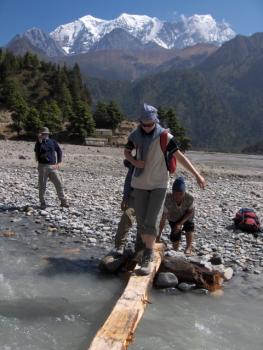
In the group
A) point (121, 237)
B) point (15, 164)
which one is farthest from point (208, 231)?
point (15, 164)

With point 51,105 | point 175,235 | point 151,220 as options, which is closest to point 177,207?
point 175,235

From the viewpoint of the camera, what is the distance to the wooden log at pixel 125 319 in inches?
207

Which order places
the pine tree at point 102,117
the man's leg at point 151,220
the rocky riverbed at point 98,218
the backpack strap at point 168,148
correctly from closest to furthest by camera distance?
the backpack strap at point 168,148
the man's leg at point 151,220
the rocky riverbed at point 98,218
the pine tree at point 102,117

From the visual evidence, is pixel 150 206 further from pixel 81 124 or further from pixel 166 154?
pixel 81 124

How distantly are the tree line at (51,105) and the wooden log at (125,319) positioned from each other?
62951mm

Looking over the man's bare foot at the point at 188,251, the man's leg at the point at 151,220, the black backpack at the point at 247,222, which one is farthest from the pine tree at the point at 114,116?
the man's leg at the point at 151,220

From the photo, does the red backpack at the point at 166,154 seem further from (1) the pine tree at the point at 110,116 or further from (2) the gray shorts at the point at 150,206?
(1) the pine tree at the point at 110,116

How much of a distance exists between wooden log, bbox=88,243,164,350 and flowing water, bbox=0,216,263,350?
380 millimetres

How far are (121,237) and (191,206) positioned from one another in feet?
5.32

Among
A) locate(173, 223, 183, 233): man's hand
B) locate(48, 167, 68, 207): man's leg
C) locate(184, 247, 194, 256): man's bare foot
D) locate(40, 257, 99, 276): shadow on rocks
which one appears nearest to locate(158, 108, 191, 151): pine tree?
locate(48, 167, 68, 207): man's leg

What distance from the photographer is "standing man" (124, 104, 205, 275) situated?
753 centimetres

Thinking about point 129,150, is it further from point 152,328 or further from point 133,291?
point 152,328

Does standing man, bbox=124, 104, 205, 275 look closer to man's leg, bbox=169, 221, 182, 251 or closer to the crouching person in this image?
the crouching person

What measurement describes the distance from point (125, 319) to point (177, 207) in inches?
172
